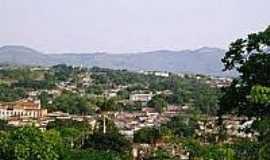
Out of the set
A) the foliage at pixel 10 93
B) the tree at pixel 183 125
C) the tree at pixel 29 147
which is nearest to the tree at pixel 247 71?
the tree at pixel 29 147

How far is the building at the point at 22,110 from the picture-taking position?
59.6 meters

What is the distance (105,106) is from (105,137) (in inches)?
1046

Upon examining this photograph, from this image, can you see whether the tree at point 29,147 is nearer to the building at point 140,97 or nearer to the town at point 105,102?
the town at point 105,102

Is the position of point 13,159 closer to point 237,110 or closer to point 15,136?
point 15,136

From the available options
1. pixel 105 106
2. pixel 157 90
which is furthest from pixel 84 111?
pixel 157 90

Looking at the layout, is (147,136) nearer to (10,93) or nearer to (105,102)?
(105,102)

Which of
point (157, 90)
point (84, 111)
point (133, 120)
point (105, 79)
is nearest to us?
point (133, 120)

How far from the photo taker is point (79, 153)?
907 inches

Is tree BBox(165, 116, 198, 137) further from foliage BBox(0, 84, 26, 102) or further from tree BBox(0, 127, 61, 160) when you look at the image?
foliage BBox(0, 84, 26, 102)

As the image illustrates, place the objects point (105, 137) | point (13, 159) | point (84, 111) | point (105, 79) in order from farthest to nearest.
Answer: point (105, 79), point (84, 111), point (105, 137), point (13, 159)

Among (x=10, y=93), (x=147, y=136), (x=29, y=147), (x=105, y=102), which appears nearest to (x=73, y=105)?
(x=105, y=102)

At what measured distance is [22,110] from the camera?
61.9 m

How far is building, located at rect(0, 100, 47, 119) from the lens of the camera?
59638 mm

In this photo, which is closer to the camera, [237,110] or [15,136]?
[237,110]
